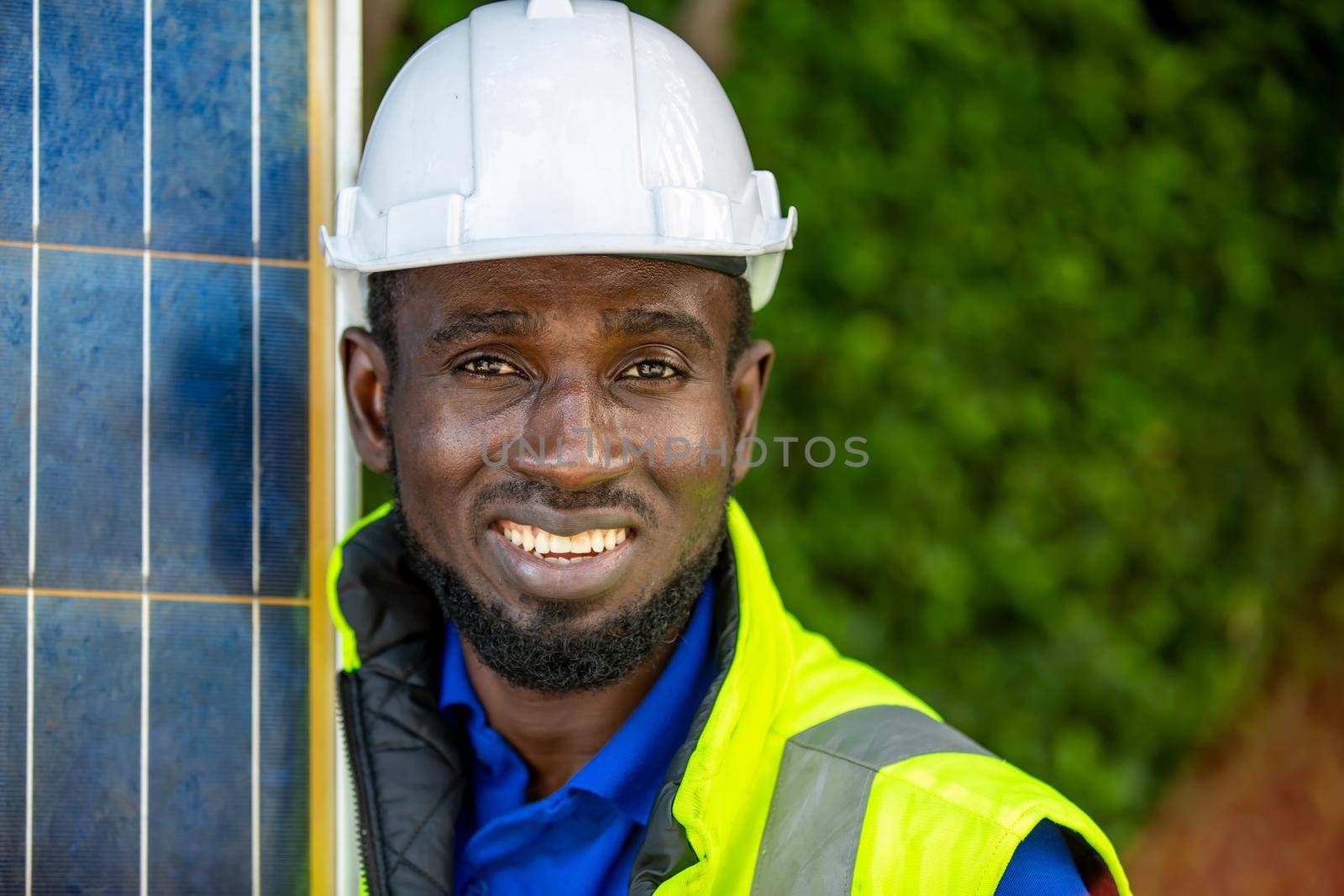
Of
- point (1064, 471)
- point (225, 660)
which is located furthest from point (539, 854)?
point (1064, 471)

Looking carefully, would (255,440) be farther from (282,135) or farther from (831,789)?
(831,789)

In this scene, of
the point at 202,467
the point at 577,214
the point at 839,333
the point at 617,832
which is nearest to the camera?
the point at 577,214

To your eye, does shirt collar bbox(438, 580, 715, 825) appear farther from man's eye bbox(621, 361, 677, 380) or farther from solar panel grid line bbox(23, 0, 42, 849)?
solar panel grid line bbox(23, 0, 42, 849)

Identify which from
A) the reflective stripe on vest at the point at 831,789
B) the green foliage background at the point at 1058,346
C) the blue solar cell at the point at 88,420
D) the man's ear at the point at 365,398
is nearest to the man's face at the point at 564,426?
the man's ear at the point at 365,398

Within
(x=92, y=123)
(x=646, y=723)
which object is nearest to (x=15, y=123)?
(x=92, y=123)

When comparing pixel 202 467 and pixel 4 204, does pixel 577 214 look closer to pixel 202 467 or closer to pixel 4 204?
pixel 202 467

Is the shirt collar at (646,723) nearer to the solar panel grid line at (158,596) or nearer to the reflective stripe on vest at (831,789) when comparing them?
the reflective stripe on vest at (831,789)

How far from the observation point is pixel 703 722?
2.10m

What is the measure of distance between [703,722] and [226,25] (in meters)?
1.39

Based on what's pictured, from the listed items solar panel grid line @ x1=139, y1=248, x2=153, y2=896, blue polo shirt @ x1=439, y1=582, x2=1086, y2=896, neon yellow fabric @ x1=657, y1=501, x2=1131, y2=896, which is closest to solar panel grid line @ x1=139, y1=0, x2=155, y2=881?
solar panel grid line @ x1=139, y1=248, x2=153, y2=896

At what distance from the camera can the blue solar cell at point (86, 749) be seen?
2.28m

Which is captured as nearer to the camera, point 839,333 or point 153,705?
point 153,705

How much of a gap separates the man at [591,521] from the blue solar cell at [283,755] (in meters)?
0.10

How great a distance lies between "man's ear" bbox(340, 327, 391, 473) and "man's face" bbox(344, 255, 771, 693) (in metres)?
0.13
